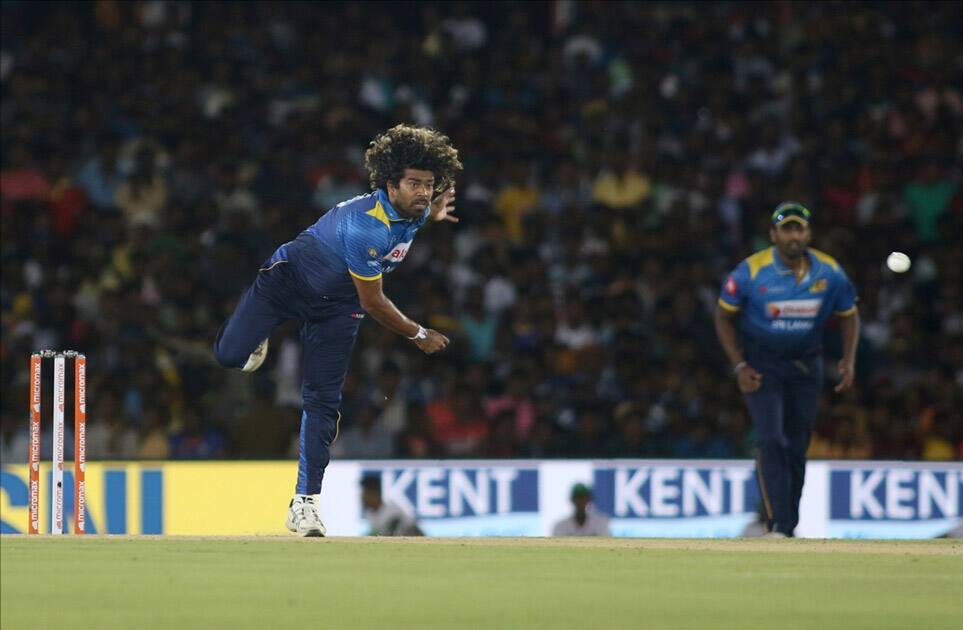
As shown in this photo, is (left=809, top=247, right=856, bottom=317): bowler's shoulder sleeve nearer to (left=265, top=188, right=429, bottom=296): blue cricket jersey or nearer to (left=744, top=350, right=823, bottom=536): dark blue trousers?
(left=744, top=350, right=823, bottom=536): dark blue trousers

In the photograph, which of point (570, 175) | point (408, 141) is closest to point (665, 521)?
point (570, 175)

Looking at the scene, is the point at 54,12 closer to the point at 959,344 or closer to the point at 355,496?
the point at 355,496

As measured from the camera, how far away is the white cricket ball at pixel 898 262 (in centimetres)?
1490

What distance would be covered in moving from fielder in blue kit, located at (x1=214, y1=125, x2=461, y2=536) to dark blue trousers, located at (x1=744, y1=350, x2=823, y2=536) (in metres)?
2.52

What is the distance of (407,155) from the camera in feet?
29.1

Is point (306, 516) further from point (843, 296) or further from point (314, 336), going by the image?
point (843, 296)

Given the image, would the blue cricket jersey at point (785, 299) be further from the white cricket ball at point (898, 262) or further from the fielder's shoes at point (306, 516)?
the white cricket ball at point (898, 262)

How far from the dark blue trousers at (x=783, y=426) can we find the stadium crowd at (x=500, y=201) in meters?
3.05

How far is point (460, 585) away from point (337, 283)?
2.13 meters

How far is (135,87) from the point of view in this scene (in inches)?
678

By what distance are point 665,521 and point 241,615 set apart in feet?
24.2

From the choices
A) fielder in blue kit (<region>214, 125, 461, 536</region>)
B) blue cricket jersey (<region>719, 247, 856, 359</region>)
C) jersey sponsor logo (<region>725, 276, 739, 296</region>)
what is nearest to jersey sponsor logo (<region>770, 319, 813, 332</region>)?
blue cricket jersey (<region>719, 247, 856, 359</region>)

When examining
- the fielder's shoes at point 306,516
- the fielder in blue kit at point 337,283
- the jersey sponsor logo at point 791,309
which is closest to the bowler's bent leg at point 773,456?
the jersey sponsor logo at point 791,309

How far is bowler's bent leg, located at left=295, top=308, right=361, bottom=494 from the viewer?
30.0 feet
